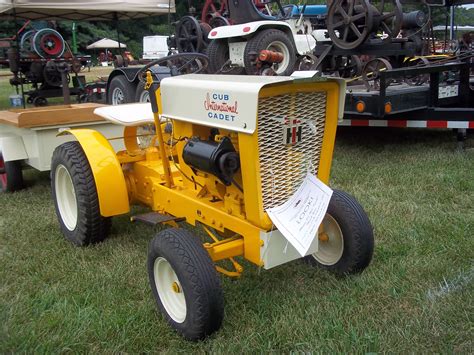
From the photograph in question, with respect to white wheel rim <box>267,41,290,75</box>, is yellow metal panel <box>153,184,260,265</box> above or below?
below

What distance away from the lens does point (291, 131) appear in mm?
2424

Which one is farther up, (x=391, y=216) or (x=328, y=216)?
(x=328, y=216)

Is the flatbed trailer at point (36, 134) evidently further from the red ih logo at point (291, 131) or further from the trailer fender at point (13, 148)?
the red ih logo at point (291, 131)

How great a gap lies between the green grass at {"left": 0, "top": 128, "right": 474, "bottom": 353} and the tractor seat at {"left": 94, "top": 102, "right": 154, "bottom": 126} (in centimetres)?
84

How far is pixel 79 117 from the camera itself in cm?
445

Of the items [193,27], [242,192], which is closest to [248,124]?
[242,192]

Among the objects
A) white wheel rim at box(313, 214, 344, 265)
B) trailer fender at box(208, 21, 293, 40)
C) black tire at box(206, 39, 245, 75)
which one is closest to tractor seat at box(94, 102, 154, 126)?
white wheel rim at box(313, 214, 344, 265)

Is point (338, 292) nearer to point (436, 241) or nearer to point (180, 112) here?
point (436, 241)

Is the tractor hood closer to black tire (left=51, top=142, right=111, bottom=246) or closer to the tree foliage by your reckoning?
black tire (left=51, top=142, right=111, bottom=246)

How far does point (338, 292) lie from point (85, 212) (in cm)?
171

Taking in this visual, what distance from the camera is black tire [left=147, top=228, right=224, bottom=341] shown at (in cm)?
222

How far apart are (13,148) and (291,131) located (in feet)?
9.99

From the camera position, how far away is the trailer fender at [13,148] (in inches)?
174

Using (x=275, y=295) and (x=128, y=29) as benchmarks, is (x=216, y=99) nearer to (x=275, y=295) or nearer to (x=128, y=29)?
(x=275, y=295)
